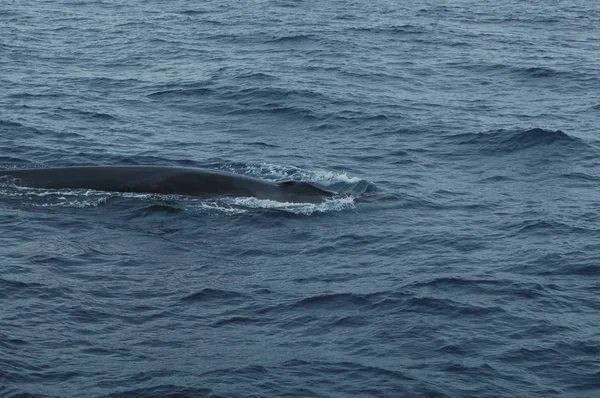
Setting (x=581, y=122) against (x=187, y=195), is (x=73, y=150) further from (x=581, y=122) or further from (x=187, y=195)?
(x=581, y=122)

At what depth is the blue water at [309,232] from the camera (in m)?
20.7

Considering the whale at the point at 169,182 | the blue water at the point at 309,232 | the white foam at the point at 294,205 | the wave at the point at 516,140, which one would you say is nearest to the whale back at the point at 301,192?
the whale at the point at 169,182

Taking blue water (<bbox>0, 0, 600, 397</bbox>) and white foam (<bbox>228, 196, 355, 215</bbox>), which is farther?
white foam (<bbox>228, 196, 355, 215</bbox>)

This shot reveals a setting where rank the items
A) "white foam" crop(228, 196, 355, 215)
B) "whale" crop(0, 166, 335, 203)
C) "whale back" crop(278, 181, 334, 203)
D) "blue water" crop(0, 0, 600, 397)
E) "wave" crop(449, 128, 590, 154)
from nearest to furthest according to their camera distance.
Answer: "blue water" crop(0, 0, 600, 397) < "white foam" crop(228, 196, 355, 215) < "whale" crop(0, 166, 335, 203) < "whale back" crop(278, 181, 334, 203) < "wave" crop(449, 128, 590, 154)

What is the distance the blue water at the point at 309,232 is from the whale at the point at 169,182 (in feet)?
1.50

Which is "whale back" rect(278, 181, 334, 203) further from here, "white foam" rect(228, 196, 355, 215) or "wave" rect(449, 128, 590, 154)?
"wave" rect(449, 128, 590, 154)

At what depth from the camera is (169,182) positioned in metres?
30.6

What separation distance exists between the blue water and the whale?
46 cm

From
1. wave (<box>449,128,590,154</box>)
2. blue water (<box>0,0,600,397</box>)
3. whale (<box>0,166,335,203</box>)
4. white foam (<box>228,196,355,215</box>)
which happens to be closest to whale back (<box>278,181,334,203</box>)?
whale (<box>0,166,335,203</box>)

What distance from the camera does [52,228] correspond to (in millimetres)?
28078

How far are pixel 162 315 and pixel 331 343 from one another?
389 centimetres

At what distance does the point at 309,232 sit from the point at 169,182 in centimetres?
486

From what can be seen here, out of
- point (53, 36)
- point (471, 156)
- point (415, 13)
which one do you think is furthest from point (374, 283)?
point (415, 13)

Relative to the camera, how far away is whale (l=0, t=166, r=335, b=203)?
30.4 metres
